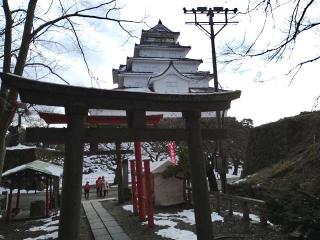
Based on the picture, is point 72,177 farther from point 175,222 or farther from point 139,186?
point 139,186

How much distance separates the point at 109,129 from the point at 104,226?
606 centimetres

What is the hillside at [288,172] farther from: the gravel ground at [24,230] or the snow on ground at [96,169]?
the snow on ground at [96,169]

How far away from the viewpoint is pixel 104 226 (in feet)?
41.1

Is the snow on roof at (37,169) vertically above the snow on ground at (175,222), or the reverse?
the snow on roof at (37,169)

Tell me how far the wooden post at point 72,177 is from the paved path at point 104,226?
3.76 meters

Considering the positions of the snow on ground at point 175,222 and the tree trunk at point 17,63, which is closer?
the tree trunk at point 17,63

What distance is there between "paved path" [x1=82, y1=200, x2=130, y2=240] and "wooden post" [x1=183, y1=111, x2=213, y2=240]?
3.09 m

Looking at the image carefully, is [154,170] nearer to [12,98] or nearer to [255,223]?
[255,223]

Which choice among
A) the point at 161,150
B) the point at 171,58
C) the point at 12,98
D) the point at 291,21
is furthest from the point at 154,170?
the point at 171,58

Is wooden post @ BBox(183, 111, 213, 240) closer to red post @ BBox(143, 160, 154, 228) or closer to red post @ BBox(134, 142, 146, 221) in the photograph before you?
red post @ BBox(143, 160, 154, 228)

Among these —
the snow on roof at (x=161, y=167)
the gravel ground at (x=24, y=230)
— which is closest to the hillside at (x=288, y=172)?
the snow on roof at (x=161, y=167)

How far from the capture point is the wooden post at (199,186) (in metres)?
8.05

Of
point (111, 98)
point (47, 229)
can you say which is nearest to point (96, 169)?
point (47, 229)

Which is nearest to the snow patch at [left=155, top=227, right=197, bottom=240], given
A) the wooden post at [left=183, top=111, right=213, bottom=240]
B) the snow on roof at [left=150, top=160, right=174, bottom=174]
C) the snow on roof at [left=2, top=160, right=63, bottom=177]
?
the wooden post at [left=183, top=111, right=213, bottom=240]
